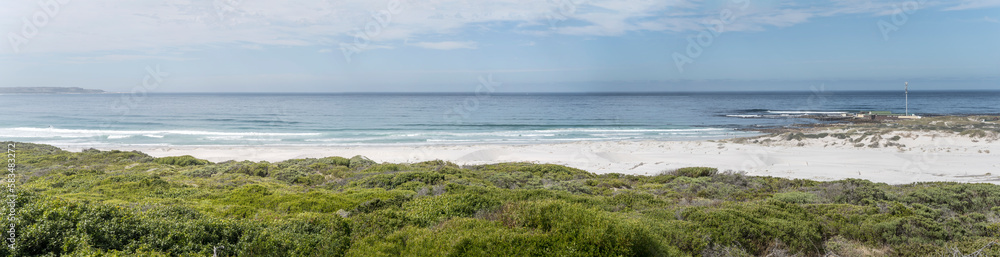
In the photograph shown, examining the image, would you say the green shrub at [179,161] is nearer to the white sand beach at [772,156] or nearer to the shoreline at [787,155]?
the shoreline at [787,155]

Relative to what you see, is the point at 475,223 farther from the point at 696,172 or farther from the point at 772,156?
the point at 772,156

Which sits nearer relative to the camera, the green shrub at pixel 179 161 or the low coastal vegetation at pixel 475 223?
the low coastal vegetation at pixel 475 223

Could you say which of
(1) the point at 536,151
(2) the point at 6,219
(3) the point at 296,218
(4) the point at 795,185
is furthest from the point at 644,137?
(2) the point at 6,219

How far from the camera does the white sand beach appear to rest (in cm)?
1642

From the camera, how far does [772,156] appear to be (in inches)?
832

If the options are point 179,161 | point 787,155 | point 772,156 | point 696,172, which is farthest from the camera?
point 787,155

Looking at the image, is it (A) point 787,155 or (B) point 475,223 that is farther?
(A) point 787,155

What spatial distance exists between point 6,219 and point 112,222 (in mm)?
715

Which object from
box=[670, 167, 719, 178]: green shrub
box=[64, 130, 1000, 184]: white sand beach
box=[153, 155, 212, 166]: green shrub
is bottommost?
box=[64, 130, 1000, 184]: white sand beach

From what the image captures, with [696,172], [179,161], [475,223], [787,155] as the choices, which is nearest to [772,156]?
[787,155]

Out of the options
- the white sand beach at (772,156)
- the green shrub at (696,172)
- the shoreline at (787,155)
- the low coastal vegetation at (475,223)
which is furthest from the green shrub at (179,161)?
the green shrub at (696,172)

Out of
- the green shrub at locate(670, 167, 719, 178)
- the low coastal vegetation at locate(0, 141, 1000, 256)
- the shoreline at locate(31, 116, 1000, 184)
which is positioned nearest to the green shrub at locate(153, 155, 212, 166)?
the shoreline at locate(31, 116, 1000, 184)

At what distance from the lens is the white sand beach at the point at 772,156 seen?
1642 cm

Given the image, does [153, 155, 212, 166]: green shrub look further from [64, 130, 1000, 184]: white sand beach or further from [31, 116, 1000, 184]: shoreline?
[64, 130, 1000, 184]: white sand beach
